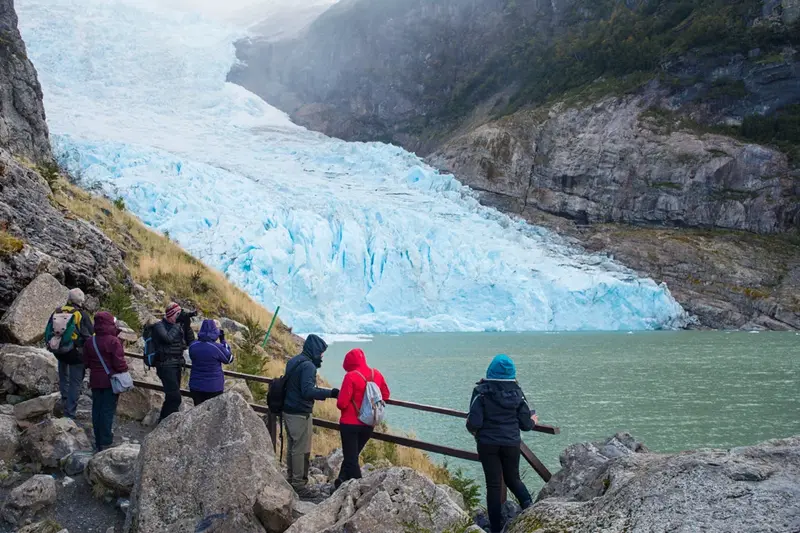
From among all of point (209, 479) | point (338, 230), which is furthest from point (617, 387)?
point (338, 230)

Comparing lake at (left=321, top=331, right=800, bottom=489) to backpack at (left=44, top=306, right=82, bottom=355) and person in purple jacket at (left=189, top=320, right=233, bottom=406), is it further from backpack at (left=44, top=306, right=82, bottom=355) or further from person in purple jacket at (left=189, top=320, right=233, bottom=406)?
backpack at (left=44, top=306, right=82, bottom=355)

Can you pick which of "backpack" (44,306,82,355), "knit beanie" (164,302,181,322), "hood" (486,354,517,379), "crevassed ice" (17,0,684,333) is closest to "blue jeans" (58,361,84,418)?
"backpack" (44,306,82,355)

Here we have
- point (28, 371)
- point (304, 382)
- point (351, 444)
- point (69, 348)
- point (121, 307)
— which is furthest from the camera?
point (121, 307)

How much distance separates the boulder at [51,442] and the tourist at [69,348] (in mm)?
508

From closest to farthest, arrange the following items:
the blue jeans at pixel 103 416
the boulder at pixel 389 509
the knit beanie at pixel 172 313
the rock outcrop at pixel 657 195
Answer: the boulder at pixel 389 509 < the blue jeans at pixel 103 416 < the knit beanie at pixel 172 313 < the rock outcrop at pixel 657 195

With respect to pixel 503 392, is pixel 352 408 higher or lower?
lower

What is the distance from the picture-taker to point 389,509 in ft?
10.2

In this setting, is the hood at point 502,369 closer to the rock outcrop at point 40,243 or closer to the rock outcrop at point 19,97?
the rock outcrop at point 40,243

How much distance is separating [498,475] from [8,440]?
366 centimetres

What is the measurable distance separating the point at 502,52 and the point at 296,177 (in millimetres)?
36552

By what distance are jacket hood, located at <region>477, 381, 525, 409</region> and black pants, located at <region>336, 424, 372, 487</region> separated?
0.89 m

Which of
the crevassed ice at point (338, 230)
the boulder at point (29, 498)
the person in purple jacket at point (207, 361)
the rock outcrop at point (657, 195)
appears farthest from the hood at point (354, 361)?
the rock outcrop at point (657, 195)

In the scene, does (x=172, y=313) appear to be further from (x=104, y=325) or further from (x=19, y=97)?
(x=19, y=97)

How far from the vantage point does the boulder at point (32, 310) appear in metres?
6.13
